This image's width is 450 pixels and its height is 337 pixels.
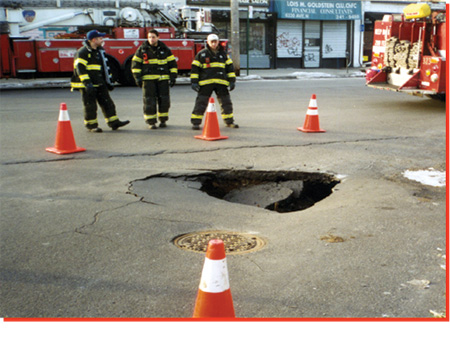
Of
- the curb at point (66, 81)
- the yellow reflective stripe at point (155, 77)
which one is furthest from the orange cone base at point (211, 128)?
the curb at point (66, 81)

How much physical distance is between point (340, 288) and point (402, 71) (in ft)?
35.5

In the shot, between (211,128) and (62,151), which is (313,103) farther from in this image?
(62,151)

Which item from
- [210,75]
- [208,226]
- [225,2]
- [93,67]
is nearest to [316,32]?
[225,2]

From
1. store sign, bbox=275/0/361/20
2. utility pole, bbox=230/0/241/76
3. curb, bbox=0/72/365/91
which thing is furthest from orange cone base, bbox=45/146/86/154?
store sign, bbox=275/0/361/20

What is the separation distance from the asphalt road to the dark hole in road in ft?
0.69

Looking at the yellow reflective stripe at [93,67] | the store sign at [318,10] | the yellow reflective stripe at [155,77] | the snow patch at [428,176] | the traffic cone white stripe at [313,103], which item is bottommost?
the snow patch at [428,176]

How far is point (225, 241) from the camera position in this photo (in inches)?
181

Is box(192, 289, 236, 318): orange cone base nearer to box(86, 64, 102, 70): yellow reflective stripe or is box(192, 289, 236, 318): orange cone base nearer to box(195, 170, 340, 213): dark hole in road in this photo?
box(195, 170, 340, 213): dark hole in road

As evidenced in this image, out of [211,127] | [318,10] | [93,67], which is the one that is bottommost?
[211,127]

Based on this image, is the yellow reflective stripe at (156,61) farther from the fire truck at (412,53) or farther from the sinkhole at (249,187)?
the fire truck at (412,53)

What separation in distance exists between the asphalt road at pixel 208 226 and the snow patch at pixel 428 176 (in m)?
0.18

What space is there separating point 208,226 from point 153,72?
5637 millimetres

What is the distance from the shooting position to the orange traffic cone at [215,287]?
295cm

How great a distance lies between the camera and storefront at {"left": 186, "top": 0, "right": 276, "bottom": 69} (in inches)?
1176
